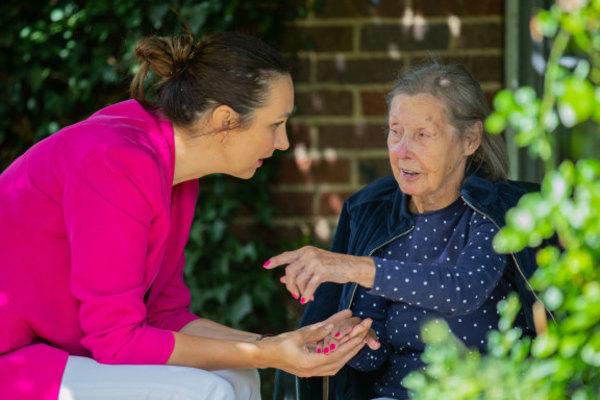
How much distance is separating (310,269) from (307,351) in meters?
0.25

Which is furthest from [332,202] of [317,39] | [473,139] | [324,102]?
[473,139]

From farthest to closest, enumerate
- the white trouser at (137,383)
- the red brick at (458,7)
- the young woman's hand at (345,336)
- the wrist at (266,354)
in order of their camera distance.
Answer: the red brick at (458,7) → the young woman's hand at (345,336) → the wrist at (266,354) → the white trouser at (137,383)

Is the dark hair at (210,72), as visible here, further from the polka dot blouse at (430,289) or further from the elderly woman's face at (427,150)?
the polka dot blouse at (430,289)

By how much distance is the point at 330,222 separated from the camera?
388cm

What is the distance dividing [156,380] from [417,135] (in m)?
1.09

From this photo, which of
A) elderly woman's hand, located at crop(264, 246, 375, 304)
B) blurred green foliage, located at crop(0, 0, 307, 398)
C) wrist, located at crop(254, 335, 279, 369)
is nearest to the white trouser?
wrist, located at crop(254, 335, 279, 369)

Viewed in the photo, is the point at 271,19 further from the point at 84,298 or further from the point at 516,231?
the point at 516,231

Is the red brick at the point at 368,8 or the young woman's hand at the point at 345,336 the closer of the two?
the young woman's hand at the point at 345,336

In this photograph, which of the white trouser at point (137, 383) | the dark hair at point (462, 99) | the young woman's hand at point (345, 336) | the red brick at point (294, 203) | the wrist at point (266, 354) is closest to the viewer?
the white trouser at point (137, 383)

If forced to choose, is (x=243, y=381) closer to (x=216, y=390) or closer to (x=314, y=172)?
(x=216, y=390)

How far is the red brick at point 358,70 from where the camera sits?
3.83 metres

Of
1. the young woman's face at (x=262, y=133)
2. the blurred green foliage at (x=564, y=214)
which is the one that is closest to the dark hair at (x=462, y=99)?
the young woman's face at (x=262, y=133)

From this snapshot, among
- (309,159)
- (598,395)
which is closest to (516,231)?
(598,395)

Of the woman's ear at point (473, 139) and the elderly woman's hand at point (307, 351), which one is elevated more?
the woman's ear at point (473, 139)
